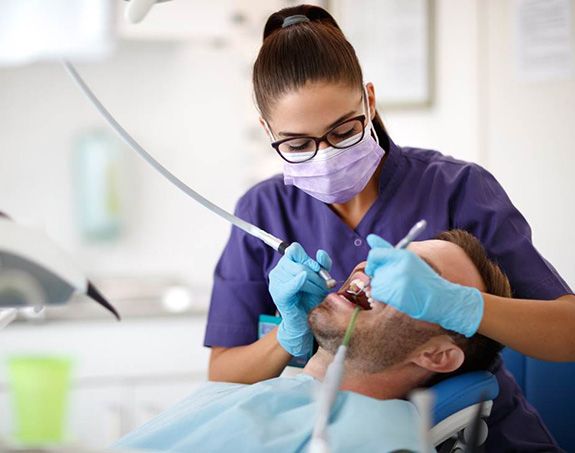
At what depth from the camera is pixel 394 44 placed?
358cm

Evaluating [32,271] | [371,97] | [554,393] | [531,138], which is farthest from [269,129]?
[531,138]

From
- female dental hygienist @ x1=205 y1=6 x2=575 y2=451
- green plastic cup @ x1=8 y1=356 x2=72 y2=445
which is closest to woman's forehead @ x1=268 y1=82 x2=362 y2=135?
female dental hygienist @ x1=205 y1=6 x2=575 y2=451

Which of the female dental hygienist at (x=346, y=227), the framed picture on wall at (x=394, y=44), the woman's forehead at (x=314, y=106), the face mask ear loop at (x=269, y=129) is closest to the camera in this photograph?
the female dental hygienist at (x=346, y=227)

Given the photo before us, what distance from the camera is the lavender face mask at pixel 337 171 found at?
172 cm

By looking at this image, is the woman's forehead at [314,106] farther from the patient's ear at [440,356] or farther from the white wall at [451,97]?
the white wall at [451,97]

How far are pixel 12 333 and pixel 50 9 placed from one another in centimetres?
192

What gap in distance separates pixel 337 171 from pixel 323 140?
78mm

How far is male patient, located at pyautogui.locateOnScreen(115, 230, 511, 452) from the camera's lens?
4.83 feet

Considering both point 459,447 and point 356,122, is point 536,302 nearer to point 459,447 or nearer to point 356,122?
point 459,447

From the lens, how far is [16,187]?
382cm

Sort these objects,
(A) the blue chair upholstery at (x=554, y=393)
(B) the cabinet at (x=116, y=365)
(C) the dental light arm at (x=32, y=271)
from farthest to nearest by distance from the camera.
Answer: (B) the cabinet at (x=116, y=365), (A) the blue chair upholstery at (x=554, y=393), (C) the dental light arm at (x=32, y=271)

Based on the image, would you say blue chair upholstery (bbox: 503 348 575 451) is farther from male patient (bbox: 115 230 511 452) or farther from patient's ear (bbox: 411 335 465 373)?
patient's ear (bbox: 411 335 465 373)

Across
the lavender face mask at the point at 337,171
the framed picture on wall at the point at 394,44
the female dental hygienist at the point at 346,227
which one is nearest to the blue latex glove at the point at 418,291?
the female dental hygienist at the point at 346,227

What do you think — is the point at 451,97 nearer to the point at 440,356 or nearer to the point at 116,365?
the point at 116,365
